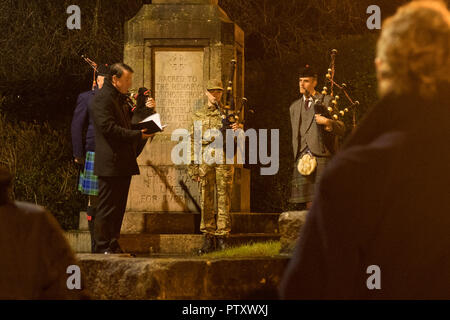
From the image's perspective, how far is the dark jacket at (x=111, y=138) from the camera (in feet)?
24.9

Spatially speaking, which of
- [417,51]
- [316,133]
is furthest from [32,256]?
[316,133]

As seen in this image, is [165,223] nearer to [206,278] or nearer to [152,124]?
[152,124]

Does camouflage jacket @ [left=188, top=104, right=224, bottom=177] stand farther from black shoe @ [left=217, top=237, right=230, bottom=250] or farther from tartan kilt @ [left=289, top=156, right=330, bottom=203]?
tartan kilt @ [left=289, top=156, right=330, bottom=203]

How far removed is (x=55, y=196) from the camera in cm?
1395

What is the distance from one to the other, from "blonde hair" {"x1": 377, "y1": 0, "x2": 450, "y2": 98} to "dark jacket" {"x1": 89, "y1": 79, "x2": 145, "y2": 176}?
17.7ft

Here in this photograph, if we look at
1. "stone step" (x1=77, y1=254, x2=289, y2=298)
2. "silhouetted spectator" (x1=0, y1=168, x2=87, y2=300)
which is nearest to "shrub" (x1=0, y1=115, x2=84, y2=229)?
"stone step" (x1=77, y1=254, x2=289, y2=298)

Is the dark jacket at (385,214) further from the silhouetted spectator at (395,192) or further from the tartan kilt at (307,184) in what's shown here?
the tartan kilt at (307,184)

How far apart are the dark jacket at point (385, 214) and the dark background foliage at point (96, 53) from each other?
12.5 meters

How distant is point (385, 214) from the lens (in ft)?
7.36

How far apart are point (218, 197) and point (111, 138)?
192 cm

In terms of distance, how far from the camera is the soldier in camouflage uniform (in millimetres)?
9109
